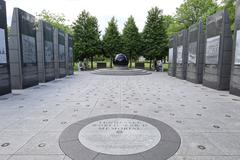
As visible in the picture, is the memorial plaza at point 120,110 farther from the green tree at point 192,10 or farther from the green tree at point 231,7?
the green tree at point 192,10

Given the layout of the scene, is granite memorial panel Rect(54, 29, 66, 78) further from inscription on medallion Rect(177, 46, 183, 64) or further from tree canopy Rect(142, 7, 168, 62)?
tree canopy Rect(142, 7, 168, 62)

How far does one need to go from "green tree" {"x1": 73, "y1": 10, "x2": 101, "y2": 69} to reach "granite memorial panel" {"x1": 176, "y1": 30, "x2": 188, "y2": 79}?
17220 millimetres

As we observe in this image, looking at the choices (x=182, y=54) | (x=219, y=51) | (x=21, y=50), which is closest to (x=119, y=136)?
(x=219, y=51)

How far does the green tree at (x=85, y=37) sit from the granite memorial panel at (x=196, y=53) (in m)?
19.4

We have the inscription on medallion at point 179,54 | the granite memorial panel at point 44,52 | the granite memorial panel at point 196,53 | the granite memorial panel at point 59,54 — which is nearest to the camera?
the granite memorial panel at point 196,53

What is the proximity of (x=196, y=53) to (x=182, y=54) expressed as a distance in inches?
113

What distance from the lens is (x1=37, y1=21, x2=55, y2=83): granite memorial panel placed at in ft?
43.8

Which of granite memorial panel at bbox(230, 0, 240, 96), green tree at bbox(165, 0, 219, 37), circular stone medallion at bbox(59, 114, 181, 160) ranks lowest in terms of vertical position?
circular stone medallion at bbox(59, 114, 181, 160)

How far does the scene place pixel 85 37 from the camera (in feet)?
98.6

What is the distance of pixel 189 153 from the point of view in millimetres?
3199

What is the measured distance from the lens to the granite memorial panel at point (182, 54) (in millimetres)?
15444

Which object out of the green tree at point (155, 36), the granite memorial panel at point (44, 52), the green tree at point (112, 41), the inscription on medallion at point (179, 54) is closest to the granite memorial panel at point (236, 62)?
the inscription on medallion at point (179, 54)

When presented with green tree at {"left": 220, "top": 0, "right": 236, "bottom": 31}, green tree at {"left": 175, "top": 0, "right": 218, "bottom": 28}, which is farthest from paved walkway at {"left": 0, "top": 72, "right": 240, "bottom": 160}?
green tree at {"left": 175, "top": 0, "right": 218, "bottom": 28}

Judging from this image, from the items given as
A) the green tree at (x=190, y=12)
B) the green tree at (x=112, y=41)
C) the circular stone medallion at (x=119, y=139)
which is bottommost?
the circular stone medallion at (x=119, y=139)
